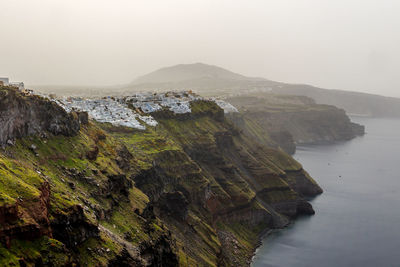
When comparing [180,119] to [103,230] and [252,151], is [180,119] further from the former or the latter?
[103,230]

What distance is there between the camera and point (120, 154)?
323 feet

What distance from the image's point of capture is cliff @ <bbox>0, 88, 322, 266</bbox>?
43688 mm

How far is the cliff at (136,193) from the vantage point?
143ft

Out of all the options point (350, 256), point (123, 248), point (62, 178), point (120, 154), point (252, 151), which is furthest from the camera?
point (252, 151)

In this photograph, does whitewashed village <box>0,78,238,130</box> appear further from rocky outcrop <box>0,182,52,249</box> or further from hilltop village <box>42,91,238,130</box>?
rocky outcrop <box>0,182,52,249</box>

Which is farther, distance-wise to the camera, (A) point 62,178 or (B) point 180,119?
(B) point 180,119

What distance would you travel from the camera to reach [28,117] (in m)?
66.0

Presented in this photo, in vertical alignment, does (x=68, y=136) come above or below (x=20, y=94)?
below

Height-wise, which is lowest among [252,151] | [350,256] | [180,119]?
[350,256]

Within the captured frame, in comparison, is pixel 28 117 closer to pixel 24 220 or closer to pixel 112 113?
pixel 24 220

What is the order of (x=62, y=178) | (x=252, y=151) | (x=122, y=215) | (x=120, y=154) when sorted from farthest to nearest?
(x=252, y=151), (x=120, y=154), (x=122, y=215), (x=62, y=178)

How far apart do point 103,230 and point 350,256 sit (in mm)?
94867

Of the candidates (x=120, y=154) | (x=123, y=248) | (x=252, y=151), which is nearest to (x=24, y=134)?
(x=123, y=248)

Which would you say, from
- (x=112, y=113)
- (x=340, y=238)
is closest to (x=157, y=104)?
(x=112, y=113)
